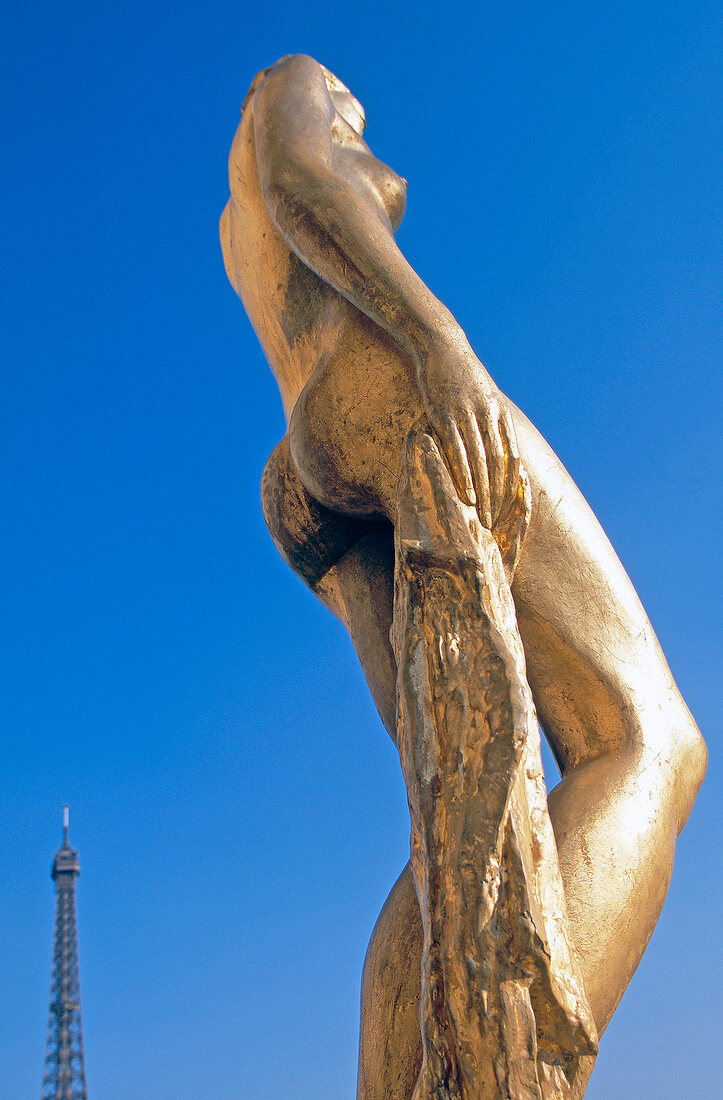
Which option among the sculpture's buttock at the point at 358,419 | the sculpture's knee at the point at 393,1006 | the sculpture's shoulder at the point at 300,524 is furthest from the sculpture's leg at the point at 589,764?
the sculpture's shoulder at the point at 300,524

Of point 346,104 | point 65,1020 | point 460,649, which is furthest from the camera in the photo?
point 65,1020

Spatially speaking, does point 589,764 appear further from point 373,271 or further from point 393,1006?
point 373,271

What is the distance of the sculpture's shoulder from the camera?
3.26 m

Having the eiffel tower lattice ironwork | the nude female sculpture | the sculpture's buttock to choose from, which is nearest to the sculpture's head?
the nude female sculpture

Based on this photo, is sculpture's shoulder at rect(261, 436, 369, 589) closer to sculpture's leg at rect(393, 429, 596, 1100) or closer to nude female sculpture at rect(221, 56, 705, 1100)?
nude female sculpture at rect(221, 56, 705, 1100)

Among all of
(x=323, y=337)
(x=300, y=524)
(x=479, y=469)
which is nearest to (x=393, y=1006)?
(x=479, y=469)

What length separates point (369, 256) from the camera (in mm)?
2986

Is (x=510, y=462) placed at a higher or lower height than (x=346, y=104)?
lower

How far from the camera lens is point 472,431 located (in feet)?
8.76

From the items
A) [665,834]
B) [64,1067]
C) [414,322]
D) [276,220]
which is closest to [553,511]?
[414,322]

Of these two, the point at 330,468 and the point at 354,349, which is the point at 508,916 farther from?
the point at 354,349

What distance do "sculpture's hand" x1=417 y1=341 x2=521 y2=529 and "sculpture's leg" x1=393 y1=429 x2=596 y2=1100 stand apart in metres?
0.06

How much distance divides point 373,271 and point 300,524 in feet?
2.60

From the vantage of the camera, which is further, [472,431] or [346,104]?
[346,104]
